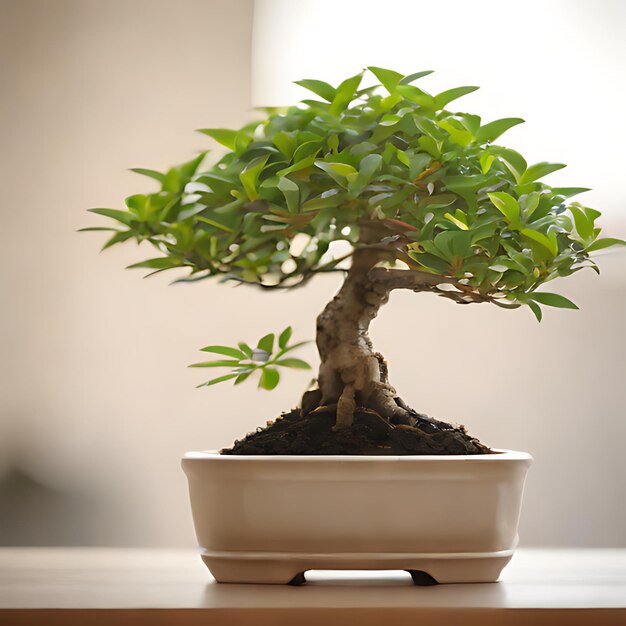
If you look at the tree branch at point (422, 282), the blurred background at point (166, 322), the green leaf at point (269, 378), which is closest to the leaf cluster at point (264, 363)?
the green leaf at point (269, 378)

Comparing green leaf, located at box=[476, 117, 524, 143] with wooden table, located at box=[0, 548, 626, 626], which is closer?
wooden table, located at box=[0, 548, 626, 626]

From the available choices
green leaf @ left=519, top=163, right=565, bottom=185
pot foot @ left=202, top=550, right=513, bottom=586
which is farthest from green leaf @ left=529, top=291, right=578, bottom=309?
pot foot @ left=202, top=550, right=513, bottom=586

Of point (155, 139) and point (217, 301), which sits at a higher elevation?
point (155, 139)

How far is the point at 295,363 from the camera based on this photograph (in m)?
0.76

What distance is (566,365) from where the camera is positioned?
6.46ft

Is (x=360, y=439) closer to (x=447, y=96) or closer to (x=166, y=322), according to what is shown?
(x=447, y=96)

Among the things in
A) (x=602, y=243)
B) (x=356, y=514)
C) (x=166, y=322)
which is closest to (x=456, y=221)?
(x=602, y=243)

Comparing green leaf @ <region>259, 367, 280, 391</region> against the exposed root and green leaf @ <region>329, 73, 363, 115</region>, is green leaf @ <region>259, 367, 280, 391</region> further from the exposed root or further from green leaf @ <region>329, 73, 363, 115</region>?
green leaf @ <region>329, 73, 363, 115</region>

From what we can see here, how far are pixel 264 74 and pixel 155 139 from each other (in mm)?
288

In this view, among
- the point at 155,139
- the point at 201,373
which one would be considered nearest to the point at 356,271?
the point at 201,373

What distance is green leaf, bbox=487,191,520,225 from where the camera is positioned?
0.72 meters

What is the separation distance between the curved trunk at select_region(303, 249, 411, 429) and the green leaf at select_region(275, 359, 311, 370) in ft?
0.23

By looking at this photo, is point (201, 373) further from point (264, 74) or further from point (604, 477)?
point (604, 477)

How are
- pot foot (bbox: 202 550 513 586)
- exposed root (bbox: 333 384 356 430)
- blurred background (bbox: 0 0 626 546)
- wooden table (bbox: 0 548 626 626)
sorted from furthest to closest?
1. blurred background (bbox: 0 0 626 546)
2. exposed root (bbox: 333 384 356 430)
3. pot foot (bbox: 202 550 513 586)
4. wooden table (bbox: 0 548 626 626)
